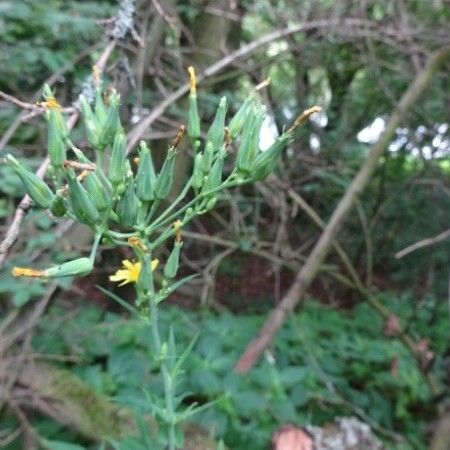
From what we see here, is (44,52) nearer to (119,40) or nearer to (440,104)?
(119,40)

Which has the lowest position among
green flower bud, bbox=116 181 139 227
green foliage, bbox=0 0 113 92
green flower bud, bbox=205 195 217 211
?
green flower bud, bbox=116 181 139 227

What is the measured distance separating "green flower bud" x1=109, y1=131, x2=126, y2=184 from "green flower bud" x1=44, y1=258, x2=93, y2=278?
0.38 ft

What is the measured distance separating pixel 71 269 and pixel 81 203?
9 cm

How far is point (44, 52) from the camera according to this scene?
2.80 meters

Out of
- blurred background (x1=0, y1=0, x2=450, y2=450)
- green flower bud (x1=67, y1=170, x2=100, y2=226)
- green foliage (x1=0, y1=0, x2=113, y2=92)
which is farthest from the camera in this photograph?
green foliage (x1=0, y1=0, x2=113, y2=92)

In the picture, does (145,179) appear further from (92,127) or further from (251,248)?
(251,248)

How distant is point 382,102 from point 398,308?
5.15 ft

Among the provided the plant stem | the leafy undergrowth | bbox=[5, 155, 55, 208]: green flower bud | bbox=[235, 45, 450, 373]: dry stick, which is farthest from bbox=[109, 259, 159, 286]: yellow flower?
bbox=[235, 45, 450, 373]: dry stick

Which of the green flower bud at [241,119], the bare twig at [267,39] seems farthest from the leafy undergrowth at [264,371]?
the green flower bud at [241,119]

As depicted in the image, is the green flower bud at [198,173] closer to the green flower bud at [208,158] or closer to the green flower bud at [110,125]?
the green flower bud at [208,158]

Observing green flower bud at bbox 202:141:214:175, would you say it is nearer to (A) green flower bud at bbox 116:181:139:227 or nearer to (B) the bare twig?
(A) green flower bud at bbox 116:181:139:227

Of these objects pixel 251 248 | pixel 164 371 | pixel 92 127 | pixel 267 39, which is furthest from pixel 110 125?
pixel 251 248

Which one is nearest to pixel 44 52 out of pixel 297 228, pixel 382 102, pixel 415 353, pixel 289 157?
pixel 289 157

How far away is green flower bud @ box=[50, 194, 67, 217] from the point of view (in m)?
0.93
